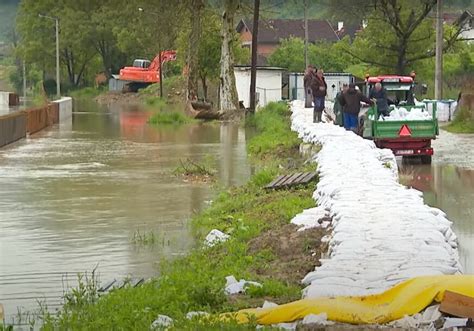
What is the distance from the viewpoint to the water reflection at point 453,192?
1507cm

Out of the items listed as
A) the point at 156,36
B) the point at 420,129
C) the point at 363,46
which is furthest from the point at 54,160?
the point at 156,36

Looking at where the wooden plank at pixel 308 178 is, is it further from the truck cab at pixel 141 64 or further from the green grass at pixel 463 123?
the truck cab at pixel 141 64

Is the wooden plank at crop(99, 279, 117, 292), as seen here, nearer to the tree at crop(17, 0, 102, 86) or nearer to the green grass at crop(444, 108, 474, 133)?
the green grass at crop(444, 108, 474, 133)

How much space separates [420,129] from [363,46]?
3686 centimetres

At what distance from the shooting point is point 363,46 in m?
62.9

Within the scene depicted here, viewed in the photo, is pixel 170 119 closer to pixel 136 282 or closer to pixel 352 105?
pixel 352 105

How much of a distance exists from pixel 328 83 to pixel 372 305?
49.6m

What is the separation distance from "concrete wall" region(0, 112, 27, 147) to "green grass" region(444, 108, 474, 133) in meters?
16.0

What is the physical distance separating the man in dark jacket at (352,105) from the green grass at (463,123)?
10038 mm

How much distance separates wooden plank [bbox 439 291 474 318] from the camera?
8.34 meters

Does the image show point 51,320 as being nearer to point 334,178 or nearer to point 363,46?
point 334,178

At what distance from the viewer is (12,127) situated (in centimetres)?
3738

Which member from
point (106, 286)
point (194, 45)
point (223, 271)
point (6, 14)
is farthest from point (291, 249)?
point (194, 45)

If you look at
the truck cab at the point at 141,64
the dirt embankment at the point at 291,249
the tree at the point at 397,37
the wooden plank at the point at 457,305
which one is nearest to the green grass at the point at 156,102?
the tree at the point at 397,37
